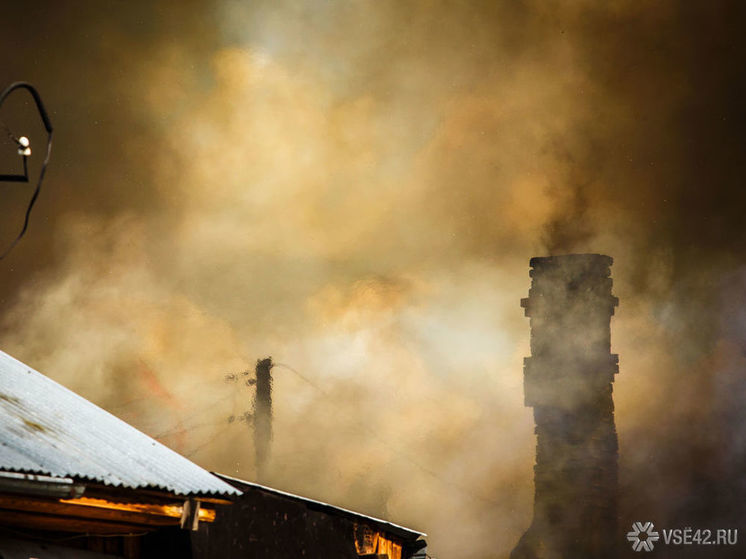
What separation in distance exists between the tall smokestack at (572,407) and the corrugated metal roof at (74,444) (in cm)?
1779

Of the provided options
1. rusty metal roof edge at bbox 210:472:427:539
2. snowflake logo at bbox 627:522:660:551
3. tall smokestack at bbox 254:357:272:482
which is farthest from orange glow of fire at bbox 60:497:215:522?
Result: tall smokestack at bbox 254:357:272:482

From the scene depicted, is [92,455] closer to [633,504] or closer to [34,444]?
[34,444]

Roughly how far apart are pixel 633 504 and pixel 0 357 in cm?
2122

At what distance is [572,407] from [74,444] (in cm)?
1984

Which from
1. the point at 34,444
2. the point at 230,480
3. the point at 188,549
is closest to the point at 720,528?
the point at 230,480

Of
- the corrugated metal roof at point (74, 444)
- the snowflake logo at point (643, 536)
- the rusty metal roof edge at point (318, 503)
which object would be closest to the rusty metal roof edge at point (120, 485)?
the corrugated metal roof at point (74, 444)

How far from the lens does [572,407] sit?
79.9 ft

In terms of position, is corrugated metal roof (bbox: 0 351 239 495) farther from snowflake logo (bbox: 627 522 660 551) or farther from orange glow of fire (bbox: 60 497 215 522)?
snowflake logo (bbox: 627 522 660 551)

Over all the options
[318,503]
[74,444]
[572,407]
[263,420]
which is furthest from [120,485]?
[263,420]

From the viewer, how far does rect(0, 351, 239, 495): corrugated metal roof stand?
570 cm

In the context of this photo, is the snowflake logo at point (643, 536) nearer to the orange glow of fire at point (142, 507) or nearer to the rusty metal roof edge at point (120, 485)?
the orange glow of fire at point (142, 507)

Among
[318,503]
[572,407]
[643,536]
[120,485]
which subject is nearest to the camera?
[120,485]

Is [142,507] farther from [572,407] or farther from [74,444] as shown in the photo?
[572,407]

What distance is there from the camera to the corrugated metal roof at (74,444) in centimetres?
570
